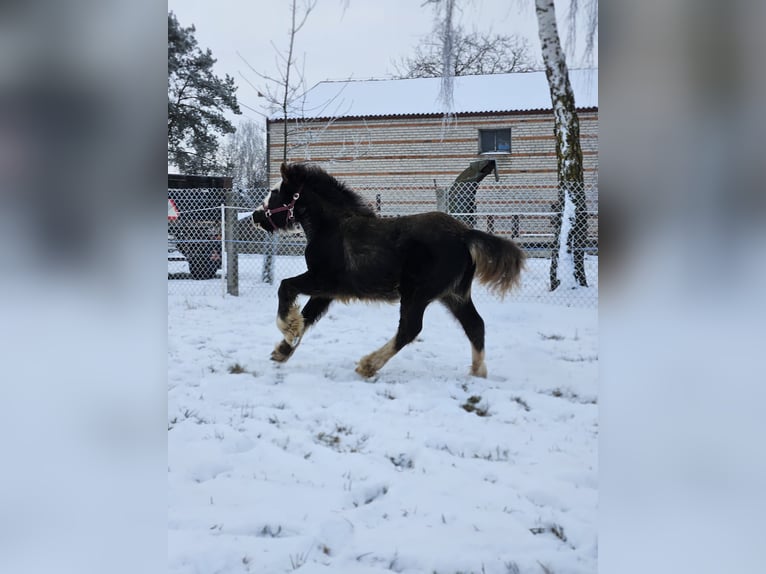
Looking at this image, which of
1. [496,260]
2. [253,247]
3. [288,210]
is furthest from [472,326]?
[253,247]

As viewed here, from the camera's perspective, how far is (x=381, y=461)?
2.35m

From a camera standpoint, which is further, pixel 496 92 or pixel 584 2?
pixel 496 92

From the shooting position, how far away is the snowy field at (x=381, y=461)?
1522 millimetres

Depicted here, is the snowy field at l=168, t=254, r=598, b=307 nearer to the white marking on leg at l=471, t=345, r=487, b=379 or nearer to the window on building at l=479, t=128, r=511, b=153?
the white marking on leg at l=471, t=345, r=487, b=379

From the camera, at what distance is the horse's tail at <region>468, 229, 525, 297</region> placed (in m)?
3.96

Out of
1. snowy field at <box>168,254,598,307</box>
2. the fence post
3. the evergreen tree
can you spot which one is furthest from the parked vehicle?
the evergreen tree

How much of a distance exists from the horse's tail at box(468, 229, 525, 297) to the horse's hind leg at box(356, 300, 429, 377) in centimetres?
50

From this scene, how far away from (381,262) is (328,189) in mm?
899

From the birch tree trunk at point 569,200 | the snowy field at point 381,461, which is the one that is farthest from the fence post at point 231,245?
the birch tree trunk at point 569,200

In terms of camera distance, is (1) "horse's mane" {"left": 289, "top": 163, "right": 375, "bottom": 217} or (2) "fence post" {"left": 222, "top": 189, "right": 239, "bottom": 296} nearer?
(1) "horse's mane" {"left": 289, "top": 163, "right": 375, "bottom": 217}
